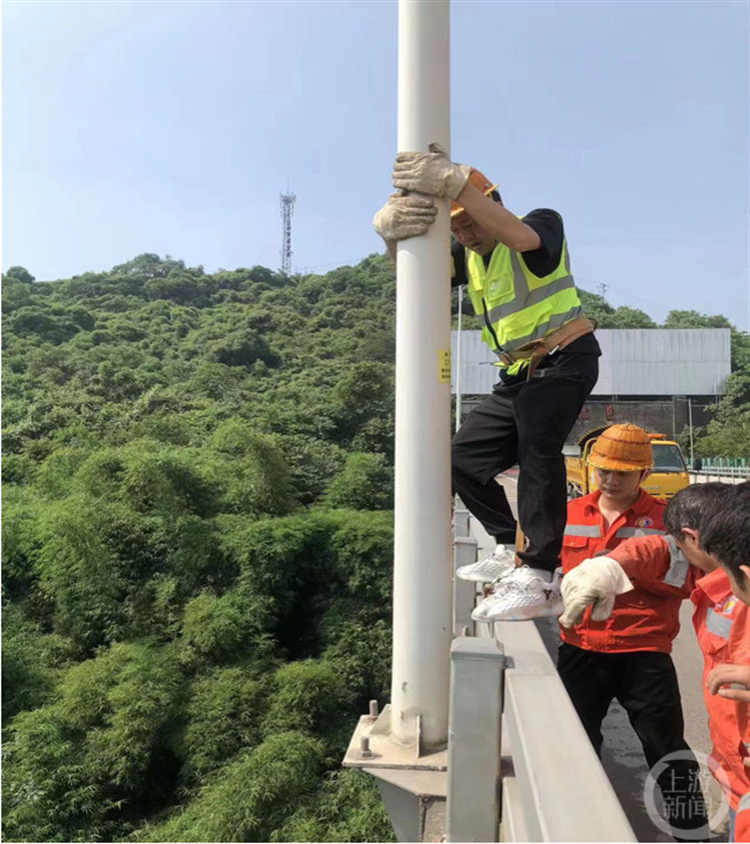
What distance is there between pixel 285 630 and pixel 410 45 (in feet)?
36.2

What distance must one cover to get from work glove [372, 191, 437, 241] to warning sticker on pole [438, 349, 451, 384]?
383mm

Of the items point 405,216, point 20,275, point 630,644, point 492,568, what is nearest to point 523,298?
point 405,216

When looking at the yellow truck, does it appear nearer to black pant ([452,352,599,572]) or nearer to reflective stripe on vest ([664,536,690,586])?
reflective stripe on vest ([664,536,690,586])

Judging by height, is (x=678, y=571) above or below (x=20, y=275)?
below

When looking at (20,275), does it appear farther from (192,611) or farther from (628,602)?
(628,602)

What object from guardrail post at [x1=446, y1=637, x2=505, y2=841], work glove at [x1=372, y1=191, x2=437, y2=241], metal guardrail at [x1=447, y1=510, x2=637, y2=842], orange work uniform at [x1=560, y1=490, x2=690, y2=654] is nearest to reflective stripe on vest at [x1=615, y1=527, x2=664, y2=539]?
orange work uniform at [x1=560, y1=490, x2=690, y2=654]

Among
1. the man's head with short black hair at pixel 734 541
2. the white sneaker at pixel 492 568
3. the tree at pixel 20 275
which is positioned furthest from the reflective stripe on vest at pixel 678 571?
the tree at pixel 20 275

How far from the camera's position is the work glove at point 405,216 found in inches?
85.6

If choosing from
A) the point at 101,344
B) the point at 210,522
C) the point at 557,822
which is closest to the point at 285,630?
the point at 210,522

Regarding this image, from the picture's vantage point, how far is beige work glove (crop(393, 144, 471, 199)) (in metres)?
2.14

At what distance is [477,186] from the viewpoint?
2.22 m

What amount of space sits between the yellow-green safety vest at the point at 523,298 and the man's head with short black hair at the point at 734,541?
84 centimetres

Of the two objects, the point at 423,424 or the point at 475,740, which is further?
the point at 423,424

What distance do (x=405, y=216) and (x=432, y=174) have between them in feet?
0.49
